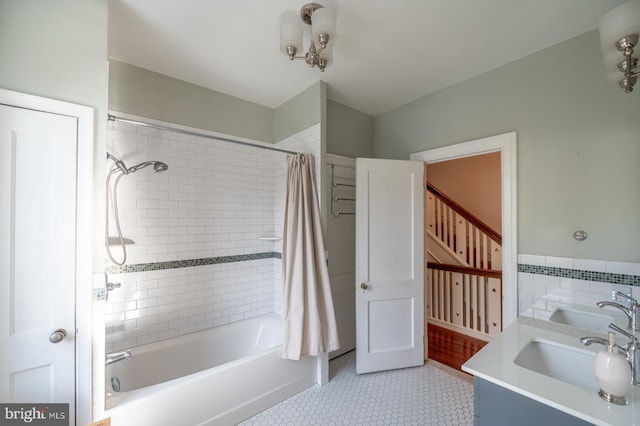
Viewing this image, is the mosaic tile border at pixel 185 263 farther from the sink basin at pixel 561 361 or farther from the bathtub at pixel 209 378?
the sink basin at pixel 561 361

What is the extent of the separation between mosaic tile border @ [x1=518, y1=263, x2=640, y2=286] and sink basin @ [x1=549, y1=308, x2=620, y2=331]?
0.86ft

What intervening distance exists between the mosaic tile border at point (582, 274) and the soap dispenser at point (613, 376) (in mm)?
1085

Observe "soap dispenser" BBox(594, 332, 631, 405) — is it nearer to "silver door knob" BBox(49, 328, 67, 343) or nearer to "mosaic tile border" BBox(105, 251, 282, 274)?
"silver door knob" BBox(49, 328, 67, 343)

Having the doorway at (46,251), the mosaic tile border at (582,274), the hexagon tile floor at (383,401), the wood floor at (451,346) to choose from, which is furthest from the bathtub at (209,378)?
the mosaic tile border at (582,274)

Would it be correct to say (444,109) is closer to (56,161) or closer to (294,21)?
(294,21)

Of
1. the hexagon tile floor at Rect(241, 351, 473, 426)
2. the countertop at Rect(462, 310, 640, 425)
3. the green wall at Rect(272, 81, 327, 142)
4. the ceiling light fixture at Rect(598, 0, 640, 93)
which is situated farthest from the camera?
the green wall at Rect(272, 81, 327, 142)

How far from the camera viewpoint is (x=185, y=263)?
2322mm

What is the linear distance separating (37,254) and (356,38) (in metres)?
2.25

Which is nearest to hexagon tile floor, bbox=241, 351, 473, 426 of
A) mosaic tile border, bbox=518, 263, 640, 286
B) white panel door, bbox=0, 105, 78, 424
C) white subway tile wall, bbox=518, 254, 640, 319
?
white subway tile wall, bbox=518, 254, 640, 319

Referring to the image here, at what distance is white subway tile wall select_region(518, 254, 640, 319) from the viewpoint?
1.57 meters

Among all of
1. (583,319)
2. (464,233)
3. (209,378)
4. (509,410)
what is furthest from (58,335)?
(464,233)

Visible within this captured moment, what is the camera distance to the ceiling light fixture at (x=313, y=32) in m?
1.37

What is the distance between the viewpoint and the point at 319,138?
2.36 m

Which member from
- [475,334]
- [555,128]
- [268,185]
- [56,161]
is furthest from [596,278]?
[56,161]
